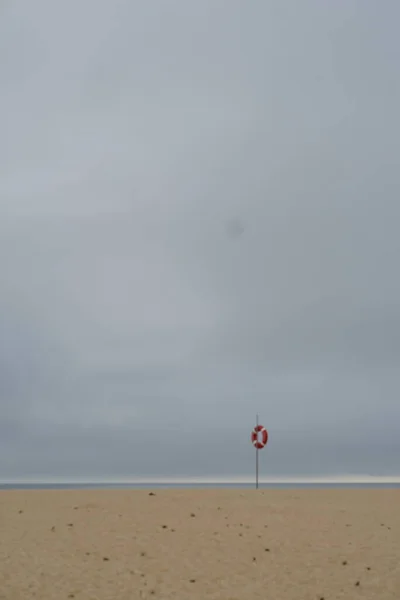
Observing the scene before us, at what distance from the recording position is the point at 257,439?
1563 inches

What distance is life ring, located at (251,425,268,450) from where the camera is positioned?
3946 centimetres

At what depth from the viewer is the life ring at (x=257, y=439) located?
39.5m
